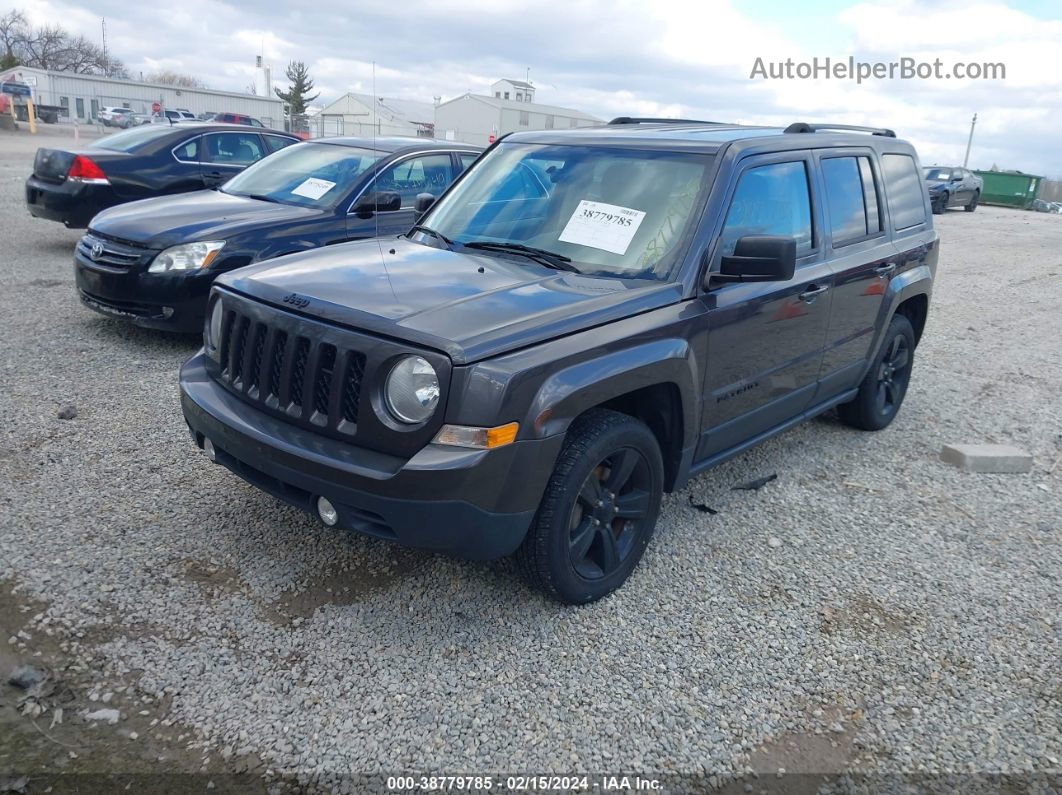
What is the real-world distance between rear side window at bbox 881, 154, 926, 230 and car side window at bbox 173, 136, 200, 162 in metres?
7.65

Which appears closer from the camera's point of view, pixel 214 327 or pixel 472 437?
pixel 472 437

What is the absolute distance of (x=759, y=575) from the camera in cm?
374

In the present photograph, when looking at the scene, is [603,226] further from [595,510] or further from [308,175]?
[308,175]

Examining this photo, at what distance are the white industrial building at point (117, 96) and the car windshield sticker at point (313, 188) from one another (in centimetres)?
5803

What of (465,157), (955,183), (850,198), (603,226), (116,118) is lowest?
(603,226)

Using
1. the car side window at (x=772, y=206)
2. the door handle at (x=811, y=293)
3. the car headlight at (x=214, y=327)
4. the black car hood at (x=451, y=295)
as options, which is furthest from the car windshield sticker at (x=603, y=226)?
the car headlight at (x=214, y=327)

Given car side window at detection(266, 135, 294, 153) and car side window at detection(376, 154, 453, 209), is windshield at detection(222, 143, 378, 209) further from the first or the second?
car side window at detection(266, 135, 294, 153)

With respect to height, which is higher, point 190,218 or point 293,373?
point 190,218

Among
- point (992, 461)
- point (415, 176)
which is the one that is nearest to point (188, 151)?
point (415, 176)

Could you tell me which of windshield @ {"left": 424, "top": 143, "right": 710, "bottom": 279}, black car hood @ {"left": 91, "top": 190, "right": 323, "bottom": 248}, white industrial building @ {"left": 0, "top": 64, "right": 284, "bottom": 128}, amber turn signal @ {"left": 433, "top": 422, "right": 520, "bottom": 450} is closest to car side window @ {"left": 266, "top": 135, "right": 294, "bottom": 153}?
black car hood @ {"left": 91, "top": 190, "right": 323, "bottom": 248}

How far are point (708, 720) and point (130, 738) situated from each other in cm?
186

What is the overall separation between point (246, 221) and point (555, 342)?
4.12 meters

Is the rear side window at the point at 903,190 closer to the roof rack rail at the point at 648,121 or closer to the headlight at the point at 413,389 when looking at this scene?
the roof rack rail at the point at 648,121

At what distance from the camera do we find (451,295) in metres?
3.15
